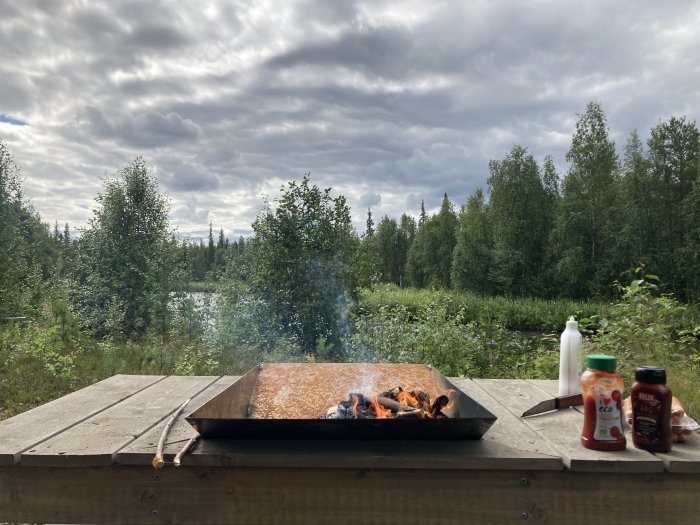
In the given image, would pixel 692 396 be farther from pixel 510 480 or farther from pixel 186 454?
pixel 186 454

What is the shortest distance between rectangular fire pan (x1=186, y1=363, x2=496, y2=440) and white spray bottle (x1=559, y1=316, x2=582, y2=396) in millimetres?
480

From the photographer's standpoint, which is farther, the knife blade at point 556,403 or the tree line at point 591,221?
the tree line at point 591,221

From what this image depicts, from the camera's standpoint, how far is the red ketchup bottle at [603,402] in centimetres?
149

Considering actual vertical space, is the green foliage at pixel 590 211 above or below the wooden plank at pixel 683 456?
above

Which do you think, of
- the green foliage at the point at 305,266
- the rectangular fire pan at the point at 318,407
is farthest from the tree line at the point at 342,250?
the rectangular fire pan at the point at 318,407

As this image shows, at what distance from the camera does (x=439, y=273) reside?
33.6 metres

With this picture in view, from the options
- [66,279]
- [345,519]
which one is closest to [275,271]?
[345,519]

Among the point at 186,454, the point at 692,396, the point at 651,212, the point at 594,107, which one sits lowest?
the point at 692,396

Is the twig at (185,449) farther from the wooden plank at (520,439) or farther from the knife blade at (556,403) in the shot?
the knife blade at (556,403)

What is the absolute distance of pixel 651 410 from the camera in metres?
1.51

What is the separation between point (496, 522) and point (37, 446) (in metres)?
1.42

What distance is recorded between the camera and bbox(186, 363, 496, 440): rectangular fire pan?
4.99 ft

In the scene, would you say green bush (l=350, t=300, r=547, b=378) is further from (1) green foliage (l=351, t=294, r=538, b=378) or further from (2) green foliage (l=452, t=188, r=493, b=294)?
(2) green foliage (l=452, t=188, r=493, b=294)

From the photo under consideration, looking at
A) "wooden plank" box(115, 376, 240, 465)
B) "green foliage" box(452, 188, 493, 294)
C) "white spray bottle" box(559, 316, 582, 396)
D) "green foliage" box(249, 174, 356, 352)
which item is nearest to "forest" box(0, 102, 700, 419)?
"green foliage" box(249, 174, 356, 352)
